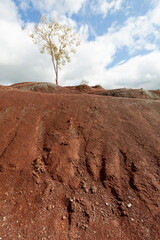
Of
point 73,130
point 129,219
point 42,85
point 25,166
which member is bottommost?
point 129,219

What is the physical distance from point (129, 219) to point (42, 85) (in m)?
12.8

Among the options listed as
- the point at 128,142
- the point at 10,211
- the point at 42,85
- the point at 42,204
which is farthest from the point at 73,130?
the point at 42,85

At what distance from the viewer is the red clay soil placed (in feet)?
8.10

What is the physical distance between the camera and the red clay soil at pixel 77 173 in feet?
8.10

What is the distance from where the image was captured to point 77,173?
338 centimetres

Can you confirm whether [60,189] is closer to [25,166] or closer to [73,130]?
[25,166]

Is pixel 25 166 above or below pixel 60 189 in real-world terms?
above

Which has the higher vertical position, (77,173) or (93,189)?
(77,173)

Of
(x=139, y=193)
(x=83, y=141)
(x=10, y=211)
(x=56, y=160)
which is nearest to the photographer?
(x=10, y=211)

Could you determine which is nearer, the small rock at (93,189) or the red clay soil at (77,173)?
the red clay soil at (77,173)

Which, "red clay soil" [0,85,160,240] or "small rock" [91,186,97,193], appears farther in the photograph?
"small rock" [91,186,97,193]

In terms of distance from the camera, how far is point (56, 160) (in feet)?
11.7

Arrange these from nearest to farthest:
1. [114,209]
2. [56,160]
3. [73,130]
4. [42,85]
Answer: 1. [114,209]
2. [56,160]
3. [73,130]
4. [42,85]

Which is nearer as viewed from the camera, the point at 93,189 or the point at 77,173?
the point at 93,189
